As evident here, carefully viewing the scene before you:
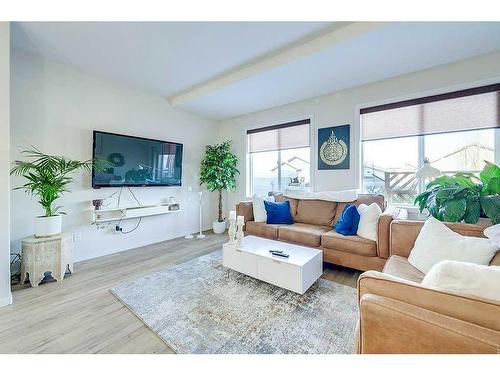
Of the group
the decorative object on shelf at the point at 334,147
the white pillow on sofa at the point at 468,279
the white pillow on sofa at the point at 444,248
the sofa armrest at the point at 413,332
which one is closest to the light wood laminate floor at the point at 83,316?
the white pillow on sofa at the point at 444,248

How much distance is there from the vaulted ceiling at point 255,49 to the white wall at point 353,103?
0.44ft

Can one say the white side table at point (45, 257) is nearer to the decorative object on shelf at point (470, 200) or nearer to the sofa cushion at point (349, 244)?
the sofa cushion at point (349, 244)

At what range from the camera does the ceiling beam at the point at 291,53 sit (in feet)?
6.69

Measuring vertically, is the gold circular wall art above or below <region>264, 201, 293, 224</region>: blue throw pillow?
above

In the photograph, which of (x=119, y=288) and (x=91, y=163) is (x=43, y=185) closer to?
(x=91, y=163)

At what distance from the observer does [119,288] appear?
7.04 feet

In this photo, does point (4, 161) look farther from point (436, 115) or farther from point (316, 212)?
point (436, 115)

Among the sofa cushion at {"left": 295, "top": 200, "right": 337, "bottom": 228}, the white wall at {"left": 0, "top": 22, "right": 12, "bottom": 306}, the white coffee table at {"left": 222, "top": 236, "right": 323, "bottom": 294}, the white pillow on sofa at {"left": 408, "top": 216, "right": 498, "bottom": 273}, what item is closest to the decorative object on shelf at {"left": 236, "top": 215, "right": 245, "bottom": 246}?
the white coffee table at {"left": 222, "top": 236, "right": 323, "bottom": 294}

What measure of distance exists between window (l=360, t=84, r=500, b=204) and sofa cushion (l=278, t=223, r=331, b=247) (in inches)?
43.9

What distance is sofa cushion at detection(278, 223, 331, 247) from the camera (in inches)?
106

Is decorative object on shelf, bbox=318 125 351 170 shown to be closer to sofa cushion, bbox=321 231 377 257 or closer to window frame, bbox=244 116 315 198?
window frame, bbox=244 116 315 198
